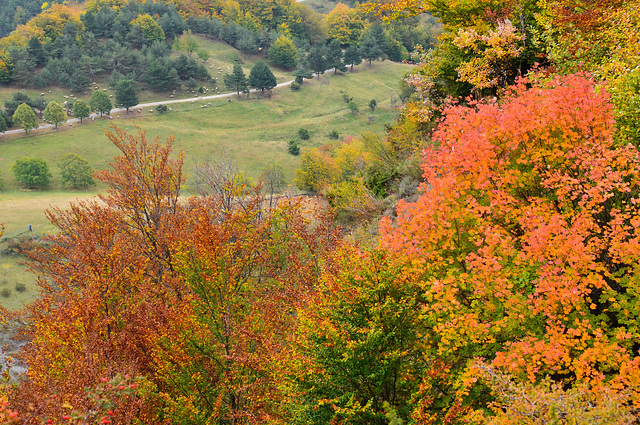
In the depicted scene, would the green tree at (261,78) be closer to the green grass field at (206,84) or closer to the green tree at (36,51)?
the green grass field at (206,84)

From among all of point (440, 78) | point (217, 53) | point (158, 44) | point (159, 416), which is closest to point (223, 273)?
point (159, 416)

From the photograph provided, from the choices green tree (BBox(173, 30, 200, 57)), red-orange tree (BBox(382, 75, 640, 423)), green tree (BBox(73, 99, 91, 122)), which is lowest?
red-orange tree (BBox(382, 75, 640, 423))

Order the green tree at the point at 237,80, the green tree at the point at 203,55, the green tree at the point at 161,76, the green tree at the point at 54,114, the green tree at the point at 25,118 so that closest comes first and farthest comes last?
the green tree at the point at 25,118 → the green tree at the point at 54,114 → the green tree at the point at 161,76 → the green tree at the point at 237,80 → the green tree at the point at 203,55

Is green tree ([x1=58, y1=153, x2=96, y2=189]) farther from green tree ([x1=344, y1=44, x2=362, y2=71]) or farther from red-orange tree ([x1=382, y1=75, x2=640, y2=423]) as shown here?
green tree ([x1=344, y1=44, x2=362, y2=71])

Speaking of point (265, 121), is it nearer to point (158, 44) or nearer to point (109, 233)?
point (158, 44)

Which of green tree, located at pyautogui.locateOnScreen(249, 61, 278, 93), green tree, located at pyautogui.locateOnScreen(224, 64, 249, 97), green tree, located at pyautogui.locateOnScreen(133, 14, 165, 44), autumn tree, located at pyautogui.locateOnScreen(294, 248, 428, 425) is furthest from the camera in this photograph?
green tree, located at pyautogui.locateOnScreen(133, 14, 165, 44)

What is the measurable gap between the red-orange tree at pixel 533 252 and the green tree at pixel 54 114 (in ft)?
305

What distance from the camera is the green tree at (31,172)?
218 ft

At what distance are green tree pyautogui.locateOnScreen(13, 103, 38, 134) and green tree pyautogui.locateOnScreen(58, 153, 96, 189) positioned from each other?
15891 mm

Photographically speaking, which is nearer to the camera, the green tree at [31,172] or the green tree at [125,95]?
the green tree at [31,172]

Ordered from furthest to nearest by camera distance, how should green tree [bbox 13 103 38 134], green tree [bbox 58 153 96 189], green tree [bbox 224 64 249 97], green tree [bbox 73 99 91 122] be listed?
green tree [bbox 224 64 249 97]
green tree [bbox 73 99 91 122]
green tree [bbox 13 103 38 134]
green tree [bbox 58 153 96 189]

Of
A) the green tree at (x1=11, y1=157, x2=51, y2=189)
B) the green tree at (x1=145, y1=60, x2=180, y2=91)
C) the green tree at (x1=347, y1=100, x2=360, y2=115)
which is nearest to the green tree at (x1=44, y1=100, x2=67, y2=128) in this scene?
the green tree at (x1=11, y1=157, x2=51, y2=189)

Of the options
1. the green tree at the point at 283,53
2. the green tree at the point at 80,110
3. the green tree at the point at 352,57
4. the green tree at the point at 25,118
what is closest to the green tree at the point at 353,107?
the green tree at the point at 352,57

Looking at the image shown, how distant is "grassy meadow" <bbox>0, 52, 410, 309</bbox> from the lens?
61.6 metres
